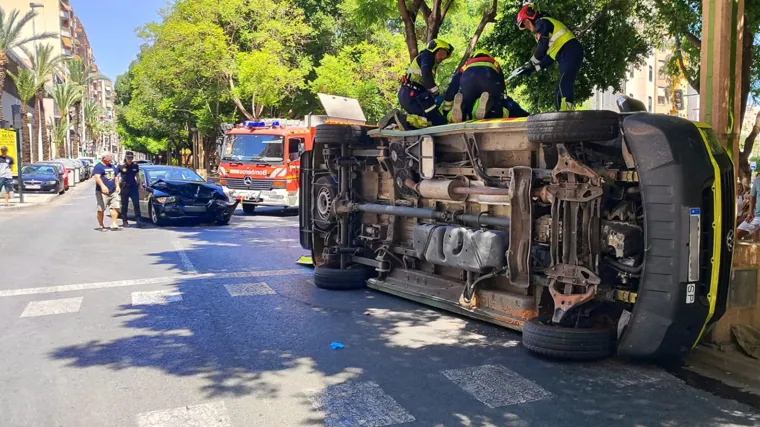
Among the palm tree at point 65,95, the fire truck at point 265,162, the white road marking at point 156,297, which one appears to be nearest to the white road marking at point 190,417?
the white road marking at point 156,297

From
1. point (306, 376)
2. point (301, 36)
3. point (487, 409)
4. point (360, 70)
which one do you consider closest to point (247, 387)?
point (306, 376)

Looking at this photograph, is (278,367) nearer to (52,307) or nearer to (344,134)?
(52,307)

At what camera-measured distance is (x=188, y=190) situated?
15258mm

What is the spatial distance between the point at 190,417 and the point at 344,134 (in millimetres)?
4466

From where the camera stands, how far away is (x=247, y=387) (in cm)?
448

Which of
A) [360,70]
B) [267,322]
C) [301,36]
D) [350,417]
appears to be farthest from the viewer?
[301,36]

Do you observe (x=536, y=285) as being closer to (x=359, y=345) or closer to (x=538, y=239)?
(x=538, y=239)

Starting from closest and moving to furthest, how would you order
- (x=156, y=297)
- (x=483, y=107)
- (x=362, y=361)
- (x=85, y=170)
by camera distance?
(x=362, y=361) → (x=483, y=107) → (x=156, y=297) → (x=85, y=170)

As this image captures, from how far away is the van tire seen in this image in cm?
777

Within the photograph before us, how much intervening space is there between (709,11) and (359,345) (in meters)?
4.12

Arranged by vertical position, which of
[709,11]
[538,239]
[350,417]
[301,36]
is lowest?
[350,417]

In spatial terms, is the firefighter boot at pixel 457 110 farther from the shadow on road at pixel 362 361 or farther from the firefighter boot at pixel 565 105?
the shadow on road at pixel 362 361

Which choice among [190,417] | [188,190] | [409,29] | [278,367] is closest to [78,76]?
[188,190]

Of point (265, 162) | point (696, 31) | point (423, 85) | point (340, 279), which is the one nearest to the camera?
point (423, 85)
